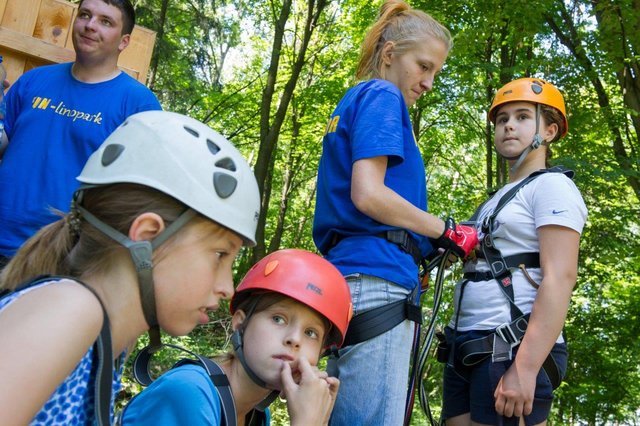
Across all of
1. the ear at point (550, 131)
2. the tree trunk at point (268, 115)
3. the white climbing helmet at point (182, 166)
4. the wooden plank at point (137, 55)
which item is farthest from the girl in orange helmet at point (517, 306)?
the tree trunk at point (268, 115)

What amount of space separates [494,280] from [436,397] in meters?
13.3

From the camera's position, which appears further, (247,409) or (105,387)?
(247,409)

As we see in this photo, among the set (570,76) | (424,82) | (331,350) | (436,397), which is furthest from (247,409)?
(436,397)

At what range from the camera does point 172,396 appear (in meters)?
2.29

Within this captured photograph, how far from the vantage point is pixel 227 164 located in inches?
80.0

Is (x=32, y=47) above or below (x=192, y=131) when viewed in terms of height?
above

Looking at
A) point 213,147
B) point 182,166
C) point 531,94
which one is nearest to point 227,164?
point 213,147

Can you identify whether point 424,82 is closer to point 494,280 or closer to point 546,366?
point 494,280

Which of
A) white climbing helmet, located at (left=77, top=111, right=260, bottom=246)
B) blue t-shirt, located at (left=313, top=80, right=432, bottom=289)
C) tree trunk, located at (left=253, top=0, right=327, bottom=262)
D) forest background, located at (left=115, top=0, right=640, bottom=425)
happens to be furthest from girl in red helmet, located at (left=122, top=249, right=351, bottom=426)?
tree trunk, located at (left=253, top=0, right=327, bottom=262)

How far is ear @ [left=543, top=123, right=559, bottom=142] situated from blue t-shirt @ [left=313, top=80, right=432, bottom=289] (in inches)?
41.5

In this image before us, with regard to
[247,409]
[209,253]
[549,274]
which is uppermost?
[549,274]

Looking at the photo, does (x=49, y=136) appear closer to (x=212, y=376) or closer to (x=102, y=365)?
(x=212, y=376)

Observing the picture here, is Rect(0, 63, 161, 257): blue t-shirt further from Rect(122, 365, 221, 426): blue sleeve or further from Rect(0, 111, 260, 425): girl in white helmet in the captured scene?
Rect(0, 111, 260, 425): girl in white helmet

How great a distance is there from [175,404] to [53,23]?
149 inches
